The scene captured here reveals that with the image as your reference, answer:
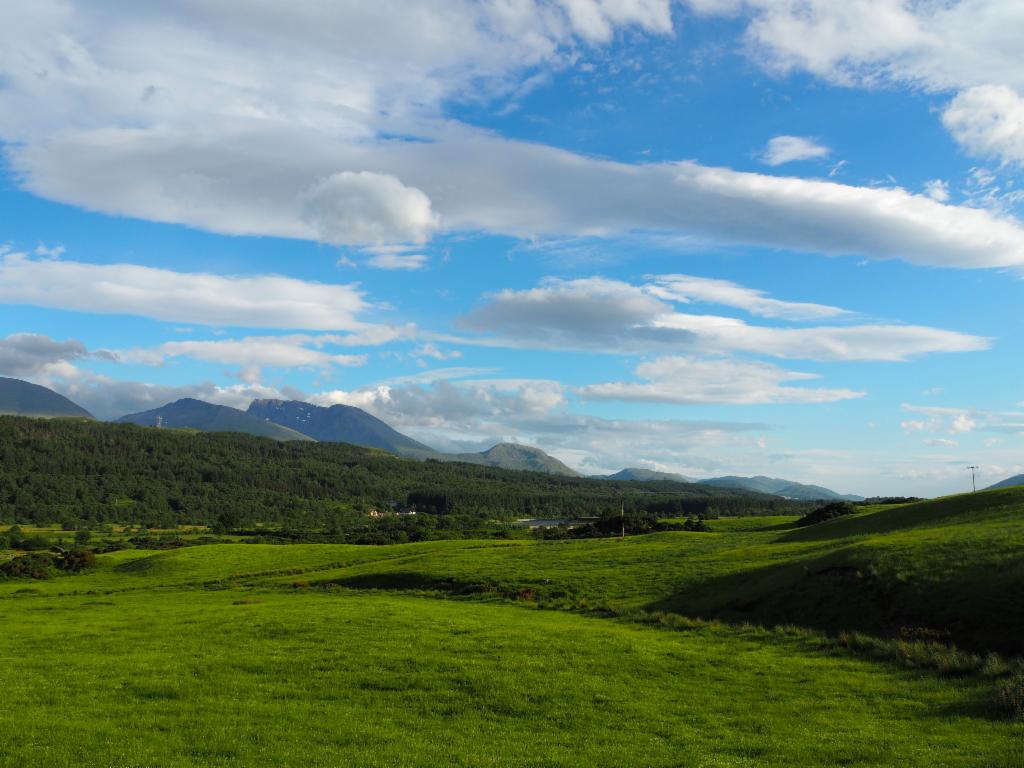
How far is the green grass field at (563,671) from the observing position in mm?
19375

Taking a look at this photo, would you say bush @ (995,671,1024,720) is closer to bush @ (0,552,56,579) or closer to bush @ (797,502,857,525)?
bush @ (797,502,857,525)

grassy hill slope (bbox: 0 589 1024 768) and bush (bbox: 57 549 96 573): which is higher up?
grassy hill slope (bbox: 0 589 1024 768)

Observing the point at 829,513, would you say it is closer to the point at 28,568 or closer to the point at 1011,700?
the point at 1011,700

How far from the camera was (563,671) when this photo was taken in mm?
27859

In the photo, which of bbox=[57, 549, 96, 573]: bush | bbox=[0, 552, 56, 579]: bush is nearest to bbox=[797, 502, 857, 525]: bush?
bbox=[57, 549, 96, 573]: bush

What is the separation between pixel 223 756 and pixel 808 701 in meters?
19.5

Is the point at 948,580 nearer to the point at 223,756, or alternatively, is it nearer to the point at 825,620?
the point at 825,620

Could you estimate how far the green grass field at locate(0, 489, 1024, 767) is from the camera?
19.4 meters

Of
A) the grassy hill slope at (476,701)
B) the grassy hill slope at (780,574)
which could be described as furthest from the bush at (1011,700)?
the grassy hill slope at (780,574)

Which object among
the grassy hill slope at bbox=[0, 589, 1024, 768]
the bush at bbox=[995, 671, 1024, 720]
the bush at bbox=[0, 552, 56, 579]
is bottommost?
the bush at bbox=[0, 552, 56, 579]

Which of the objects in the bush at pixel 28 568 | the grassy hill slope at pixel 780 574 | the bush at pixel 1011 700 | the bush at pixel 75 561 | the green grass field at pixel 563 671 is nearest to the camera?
the green grass field at pixel 563 671

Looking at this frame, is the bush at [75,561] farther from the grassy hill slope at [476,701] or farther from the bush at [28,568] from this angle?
the grassy hill slope at [476,701]

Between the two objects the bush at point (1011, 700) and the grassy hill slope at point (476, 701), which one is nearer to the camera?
the grassy hill slope at point (476, 701)

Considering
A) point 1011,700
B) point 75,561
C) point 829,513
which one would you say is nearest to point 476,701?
point 1011,700
